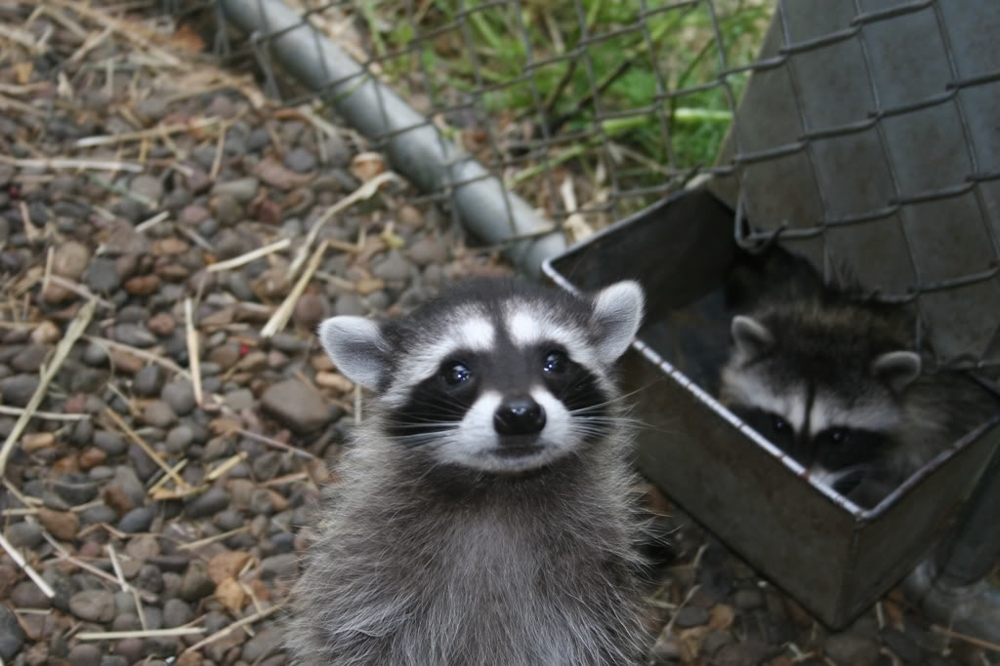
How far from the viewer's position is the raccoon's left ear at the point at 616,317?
2.74 metres

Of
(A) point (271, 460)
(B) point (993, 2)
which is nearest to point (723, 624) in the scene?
(A) point (271, 460)

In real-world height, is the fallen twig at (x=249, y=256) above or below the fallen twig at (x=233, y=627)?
above

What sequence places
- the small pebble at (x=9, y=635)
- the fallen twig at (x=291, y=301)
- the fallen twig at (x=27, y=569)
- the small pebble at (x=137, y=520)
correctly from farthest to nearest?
the fallen twig at (x=291, y=301) → the small pebble at (x=137, y=520) → the fallen twig at (x=27, y=569) → the small pebble at (x=9, y=635)

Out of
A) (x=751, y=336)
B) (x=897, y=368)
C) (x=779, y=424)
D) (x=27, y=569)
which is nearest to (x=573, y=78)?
(x=751, y=336)

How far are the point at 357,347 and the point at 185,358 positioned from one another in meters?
1.08

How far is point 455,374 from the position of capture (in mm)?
2486

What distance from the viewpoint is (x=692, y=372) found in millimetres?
4059

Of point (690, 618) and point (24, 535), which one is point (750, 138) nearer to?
point (690, 618)

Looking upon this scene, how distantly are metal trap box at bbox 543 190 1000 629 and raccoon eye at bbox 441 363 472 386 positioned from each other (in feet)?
2.34

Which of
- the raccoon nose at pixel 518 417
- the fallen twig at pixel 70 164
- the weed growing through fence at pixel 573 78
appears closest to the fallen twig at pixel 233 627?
the raccoon nose at pixel 518 417

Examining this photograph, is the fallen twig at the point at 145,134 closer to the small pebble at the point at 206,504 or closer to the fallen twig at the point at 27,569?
the small pebble at the point at 206,504

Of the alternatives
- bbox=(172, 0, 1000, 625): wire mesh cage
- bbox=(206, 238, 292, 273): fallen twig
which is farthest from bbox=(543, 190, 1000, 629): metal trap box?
bbox=(206, 238, 292, 273): fallen twig

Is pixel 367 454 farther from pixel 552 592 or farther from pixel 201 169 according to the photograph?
pixel 201 169

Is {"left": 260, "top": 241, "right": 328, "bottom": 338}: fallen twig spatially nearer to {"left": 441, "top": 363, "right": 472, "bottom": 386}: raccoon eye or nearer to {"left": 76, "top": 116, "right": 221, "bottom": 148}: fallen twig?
{"left": 76, "top": 116, "right": 221, "bottom": 148}: fallen twig
